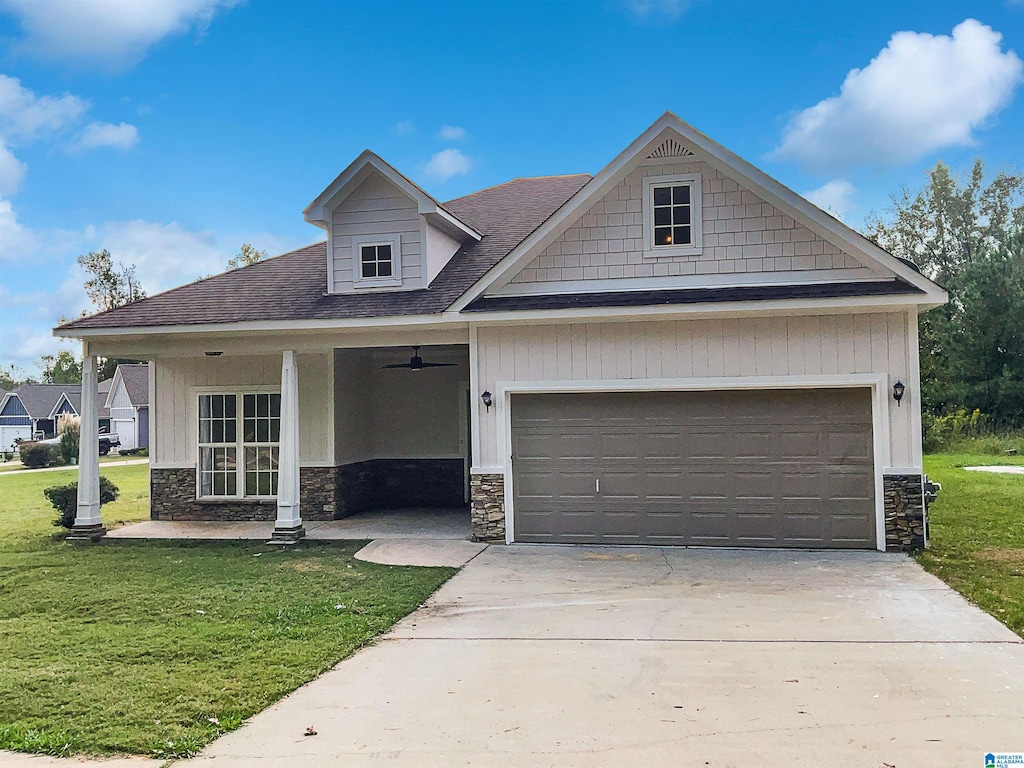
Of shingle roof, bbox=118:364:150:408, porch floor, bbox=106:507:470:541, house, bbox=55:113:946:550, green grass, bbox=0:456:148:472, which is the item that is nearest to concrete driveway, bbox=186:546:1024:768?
house, bbox=55:113:946:550

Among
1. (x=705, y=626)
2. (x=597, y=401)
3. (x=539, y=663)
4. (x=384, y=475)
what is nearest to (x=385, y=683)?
(x=539, y=663)

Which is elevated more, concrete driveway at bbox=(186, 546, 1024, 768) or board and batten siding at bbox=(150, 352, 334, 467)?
board and batten siding at bbox=(150, 352, 334, 467)

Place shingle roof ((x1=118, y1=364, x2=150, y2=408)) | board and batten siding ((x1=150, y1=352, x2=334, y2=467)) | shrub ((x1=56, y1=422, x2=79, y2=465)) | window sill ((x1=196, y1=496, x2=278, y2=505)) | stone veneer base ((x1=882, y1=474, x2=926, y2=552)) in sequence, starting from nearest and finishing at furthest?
1. stone veneer base ((x1=882, y1=474, x2=926, y2=552))
2. board and batten siding ((x1=150, y1=352, x2=334, y2=467))
3. window sill ((x1=196, y1=496, x2=278, y2=505))
4. shrub ((x1=56, y1=422, x2=79, y2=465))
5. shingle roof ((x1=118, y1=364, x2=150, y2=408))

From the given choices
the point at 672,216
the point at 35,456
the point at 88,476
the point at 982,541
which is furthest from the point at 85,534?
the point at 35,456

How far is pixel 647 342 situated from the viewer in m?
11.1

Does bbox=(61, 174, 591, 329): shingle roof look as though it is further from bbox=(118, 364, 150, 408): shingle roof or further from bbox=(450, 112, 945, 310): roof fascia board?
bbox=(118, 364, 150, 408): shingle roof

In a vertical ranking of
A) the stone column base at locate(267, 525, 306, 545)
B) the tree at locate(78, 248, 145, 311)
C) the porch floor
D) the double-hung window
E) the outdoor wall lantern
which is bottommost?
the porch floor

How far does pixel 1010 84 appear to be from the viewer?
3597 centimetres

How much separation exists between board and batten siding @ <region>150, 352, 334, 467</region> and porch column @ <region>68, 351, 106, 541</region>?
4.72 ft

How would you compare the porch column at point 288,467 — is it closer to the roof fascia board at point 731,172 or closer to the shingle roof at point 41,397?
the roof fascia board at point 731,172

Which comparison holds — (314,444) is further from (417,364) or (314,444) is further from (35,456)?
(35,456)

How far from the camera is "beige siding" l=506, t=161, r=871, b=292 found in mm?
10656

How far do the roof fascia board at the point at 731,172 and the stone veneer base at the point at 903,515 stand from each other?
2350mm

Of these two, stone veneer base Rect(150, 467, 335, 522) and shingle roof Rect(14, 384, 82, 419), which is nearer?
stone veneer base Rect(150, 467, 335, 522)
